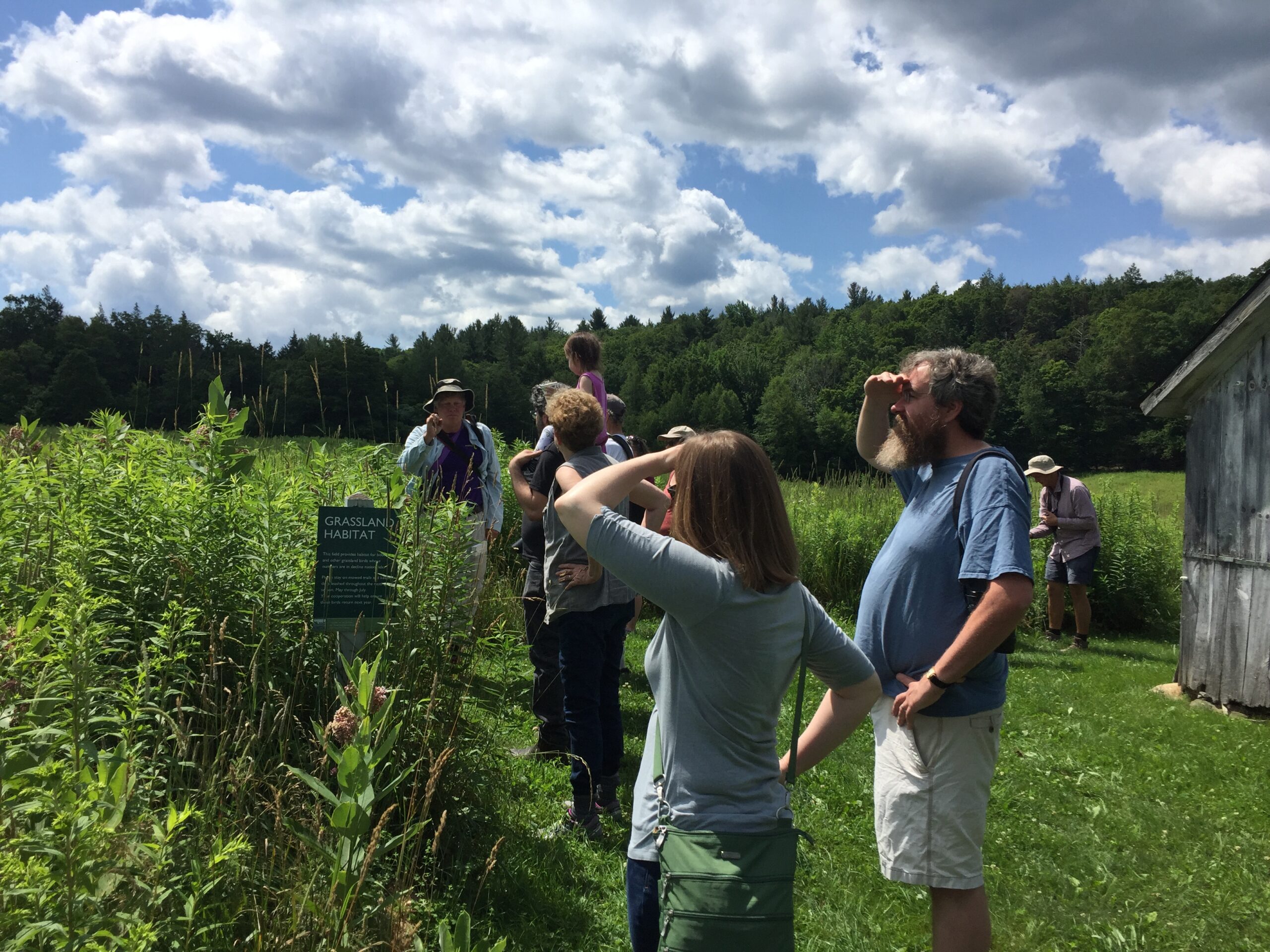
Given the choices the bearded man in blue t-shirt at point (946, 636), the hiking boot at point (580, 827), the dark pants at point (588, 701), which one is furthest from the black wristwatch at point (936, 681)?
the hiking boot at point (580, 827)

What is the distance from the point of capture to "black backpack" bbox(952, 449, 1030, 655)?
252 cm

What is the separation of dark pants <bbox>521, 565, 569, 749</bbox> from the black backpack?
2.49m

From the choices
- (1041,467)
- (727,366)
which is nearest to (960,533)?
(1041,467)

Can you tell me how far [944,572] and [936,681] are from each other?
361 mm

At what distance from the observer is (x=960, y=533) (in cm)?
258

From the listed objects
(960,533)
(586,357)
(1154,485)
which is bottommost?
(960,533)

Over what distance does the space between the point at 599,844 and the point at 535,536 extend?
189 cm

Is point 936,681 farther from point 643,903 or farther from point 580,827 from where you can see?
point 580,827

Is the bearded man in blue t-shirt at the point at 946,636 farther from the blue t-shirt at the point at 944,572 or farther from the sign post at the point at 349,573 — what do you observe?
the sign post at the point at 349,573

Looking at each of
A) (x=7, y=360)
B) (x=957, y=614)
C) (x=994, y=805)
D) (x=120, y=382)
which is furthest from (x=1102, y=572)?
(x=7, y=360)

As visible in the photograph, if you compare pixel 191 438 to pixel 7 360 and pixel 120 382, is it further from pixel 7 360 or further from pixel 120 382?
pixel 7 360

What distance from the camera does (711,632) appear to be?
6.42 ft

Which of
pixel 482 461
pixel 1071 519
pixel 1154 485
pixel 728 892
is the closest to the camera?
pixel 728 892

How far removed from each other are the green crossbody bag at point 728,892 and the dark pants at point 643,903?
351 millimetres
